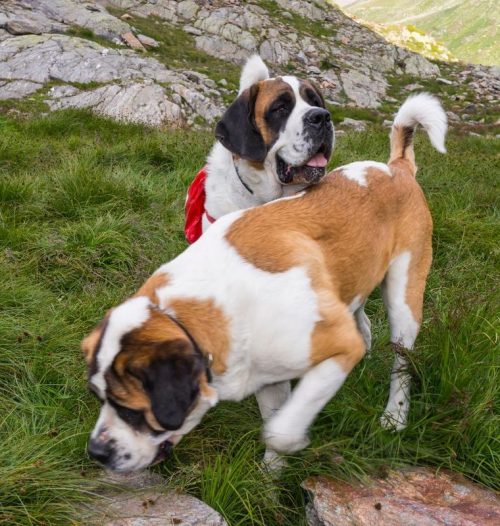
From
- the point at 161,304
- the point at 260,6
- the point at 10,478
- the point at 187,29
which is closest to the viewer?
the point at 10,478

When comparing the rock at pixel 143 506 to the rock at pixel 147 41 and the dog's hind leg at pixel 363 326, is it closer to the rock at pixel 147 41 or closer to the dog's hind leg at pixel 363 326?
the dog's hind leg at pixel 363 326

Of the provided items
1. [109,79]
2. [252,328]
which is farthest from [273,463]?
[109,79]

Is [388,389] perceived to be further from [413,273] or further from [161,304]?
[161,304]

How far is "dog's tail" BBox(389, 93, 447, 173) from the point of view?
145 inches

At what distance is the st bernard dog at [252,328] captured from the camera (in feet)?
7.32

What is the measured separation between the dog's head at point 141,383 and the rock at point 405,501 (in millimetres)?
652

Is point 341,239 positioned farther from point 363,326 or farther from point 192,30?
point 192,30

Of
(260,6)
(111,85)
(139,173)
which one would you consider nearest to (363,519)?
(139,173)

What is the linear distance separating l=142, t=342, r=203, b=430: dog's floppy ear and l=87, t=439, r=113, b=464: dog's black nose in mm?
300

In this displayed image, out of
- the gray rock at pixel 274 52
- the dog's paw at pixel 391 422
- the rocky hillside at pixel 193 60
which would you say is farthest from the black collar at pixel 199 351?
the gray rock at pixel 274 52

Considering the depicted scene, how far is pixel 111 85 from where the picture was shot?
1454cm

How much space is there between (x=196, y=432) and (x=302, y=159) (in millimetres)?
1901

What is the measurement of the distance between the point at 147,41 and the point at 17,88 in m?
15.3

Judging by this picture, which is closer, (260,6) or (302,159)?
(302,159)
